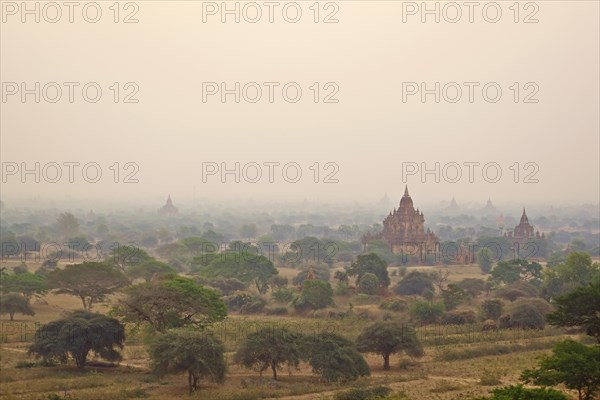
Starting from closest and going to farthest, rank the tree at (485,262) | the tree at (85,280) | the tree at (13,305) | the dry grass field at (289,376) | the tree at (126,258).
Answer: the dry grass field at (289,376) < the tree at (13,305) < the tree at (85,280) < the tree at (126,258) < the tree at (485,262)

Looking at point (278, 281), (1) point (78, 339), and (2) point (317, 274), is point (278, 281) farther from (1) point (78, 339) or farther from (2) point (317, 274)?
(1) point (78, 339)

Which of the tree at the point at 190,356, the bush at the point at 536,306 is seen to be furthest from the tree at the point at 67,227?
the tree at the point at 190,356

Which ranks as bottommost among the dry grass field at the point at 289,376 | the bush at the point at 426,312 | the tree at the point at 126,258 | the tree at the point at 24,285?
the dry grass field at the point at 289,376

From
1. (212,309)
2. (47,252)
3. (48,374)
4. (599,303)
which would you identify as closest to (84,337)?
(48,374)

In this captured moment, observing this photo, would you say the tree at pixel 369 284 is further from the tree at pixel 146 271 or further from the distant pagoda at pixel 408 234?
the distant pagoda at pixel 408 234

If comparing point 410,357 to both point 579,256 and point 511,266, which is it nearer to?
point 579,256

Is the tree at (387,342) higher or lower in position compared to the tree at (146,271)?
lower
